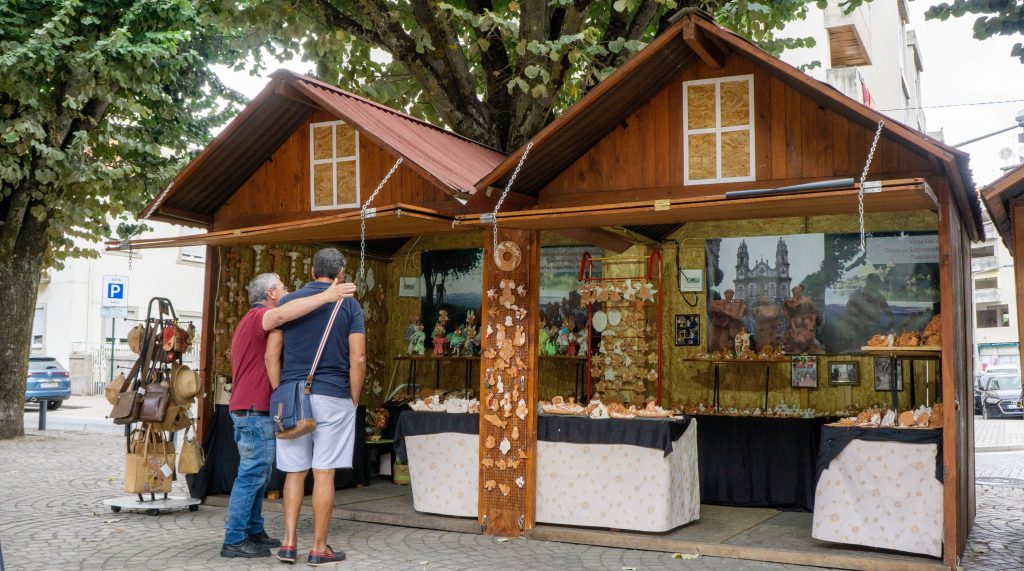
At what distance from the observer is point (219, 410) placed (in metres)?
9.20

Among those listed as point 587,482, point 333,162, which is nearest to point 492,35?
point 333,162

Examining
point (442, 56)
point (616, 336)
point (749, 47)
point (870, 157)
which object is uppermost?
point (442, 56)

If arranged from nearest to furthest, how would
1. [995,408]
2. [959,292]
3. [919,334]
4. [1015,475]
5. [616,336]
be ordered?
[959,292] < [919,334] < [616,336] < [1015,475] < [995,408]

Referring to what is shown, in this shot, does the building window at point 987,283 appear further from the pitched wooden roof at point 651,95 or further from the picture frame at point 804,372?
the pitched wooden roof at point 651,95

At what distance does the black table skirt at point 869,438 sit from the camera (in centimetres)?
656

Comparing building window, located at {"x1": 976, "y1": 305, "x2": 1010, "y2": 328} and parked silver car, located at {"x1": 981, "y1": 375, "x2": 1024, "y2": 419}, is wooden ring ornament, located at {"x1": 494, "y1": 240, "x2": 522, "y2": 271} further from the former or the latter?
building window, located at {"x1": 976, "y1": 305, "x2": 1010, "y2": 328}

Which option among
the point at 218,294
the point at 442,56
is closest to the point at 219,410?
the point at 218,294

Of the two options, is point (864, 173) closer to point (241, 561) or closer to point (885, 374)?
point (885, 374)

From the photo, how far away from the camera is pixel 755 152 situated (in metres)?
7.03

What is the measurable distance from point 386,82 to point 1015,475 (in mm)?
9727

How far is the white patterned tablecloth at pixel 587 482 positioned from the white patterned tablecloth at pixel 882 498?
3.59ft

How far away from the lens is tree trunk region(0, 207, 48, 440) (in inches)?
576

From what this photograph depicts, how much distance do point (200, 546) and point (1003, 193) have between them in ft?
20.7

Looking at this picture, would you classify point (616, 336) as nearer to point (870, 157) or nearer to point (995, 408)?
point (870, 157)
